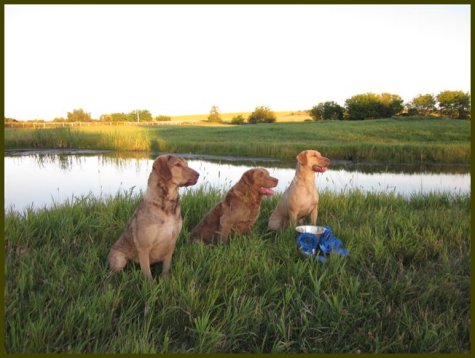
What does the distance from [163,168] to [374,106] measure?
4880 cm

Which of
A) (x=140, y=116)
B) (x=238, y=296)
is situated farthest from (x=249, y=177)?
(x=140, y=116)

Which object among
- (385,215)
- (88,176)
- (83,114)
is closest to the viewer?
(385,215)

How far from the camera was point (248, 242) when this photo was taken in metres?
5.04

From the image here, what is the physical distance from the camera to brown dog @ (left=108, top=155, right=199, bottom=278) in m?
3.94

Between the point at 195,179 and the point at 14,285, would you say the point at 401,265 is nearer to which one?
the point at 195,179

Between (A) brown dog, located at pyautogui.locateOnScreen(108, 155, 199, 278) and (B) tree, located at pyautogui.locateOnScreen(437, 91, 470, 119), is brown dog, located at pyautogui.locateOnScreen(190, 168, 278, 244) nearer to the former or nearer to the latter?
(A) brown dog, located at pyautogui.locateOnScreen(108, 155, 199, 278)

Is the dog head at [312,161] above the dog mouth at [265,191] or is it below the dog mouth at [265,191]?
above

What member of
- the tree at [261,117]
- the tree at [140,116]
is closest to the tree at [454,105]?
the tree at [261,117]

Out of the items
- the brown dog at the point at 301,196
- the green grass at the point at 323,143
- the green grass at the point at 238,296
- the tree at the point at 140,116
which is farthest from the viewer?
A: the tree at the point at 140,116

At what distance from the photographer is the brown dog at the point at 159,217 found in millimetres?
3936

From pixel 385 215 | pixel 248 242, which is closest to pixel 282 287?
pixel 248 242

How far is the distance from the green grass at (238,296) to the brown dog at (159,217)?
18cm

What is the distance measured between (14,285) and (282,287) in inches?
102

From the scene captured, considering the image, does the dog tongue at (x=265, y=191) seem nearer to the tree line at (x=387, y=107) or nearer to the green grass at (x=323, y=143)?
the green grass at (x=323, y=143)
